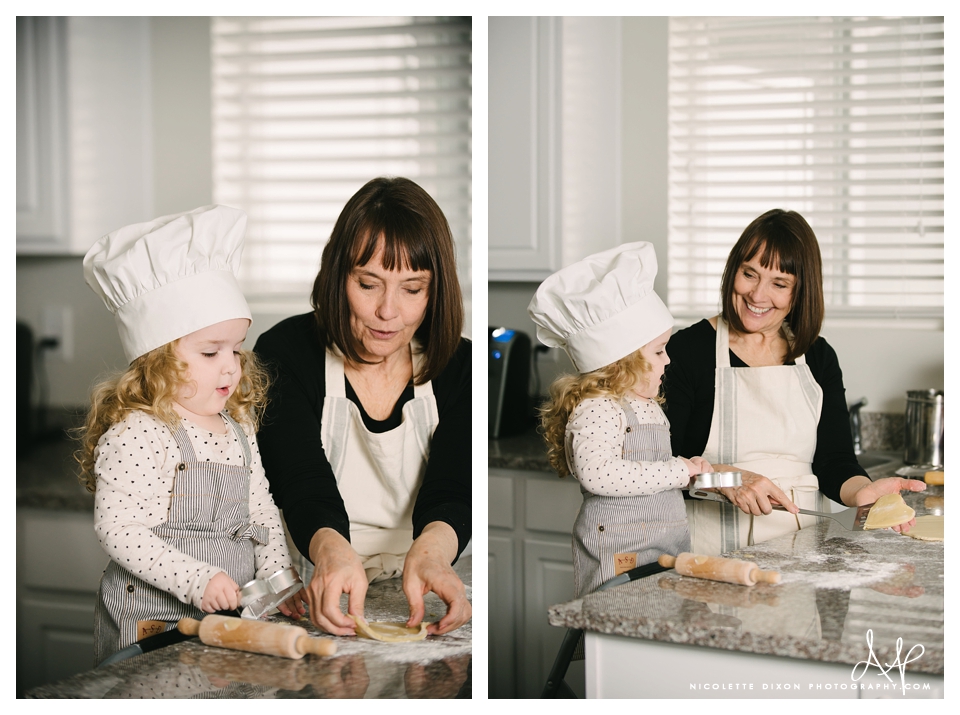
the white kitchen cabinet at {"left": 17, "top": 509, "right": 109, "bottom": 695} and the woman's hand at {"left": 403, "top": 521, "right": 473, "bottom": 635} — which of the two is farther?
the white kitchen cabinet at {"left": 17, "top": 509, "right": 109, "bottom": 695}

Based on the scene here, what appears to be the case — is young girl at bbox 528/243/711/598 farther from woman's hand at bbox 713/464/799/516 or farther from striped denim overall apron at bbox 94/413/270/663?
striped denim overall apron at bbox 94/413/270/663

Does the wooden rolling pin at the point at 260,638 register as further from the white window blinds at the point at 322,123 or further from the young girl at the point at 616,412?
the white window blinds at the point at 322,123

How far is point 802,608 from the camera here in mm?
753

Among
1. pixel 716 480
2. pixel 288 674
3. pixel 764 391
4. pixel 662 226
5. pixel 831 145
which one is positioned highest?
pixel 831 145

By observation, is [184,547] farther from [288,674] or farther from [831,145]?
[831,145]

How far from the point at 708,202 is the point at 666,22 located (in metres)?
0.33

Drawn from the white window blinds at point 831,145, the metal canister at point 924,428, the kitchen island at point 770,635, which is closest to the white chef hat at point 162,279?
the kitchen island at point 770,635

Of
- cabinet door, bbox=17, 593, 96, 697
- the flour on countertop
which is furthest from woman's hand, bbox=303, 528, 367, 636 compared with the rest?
cabinet door, bbox=17, 593, 96, 697

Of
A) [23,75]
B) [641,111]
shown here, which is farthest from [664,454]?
[23,75]

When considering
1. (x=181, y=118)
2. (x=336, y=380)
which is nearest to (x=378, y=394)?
(x=336, y=380)

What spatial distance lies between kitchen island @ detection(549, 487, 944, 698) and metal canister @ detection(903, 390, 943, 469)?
54cm

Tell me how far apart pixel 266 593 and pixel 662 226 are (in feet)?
3.19

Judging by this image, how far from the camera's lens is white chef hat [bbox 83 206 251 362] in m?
0.84

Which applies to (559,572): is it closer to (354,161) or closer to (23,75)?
(354,161)
